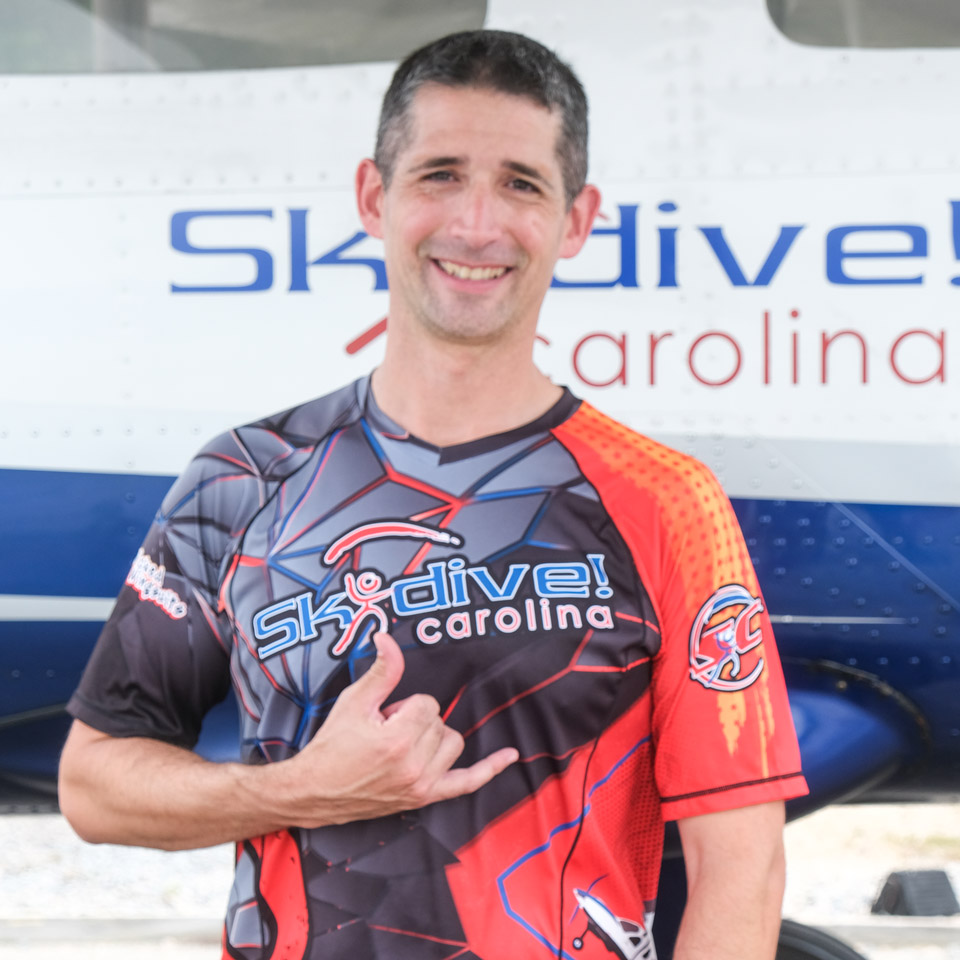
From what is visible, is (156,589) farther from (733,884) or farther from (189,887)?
(189,887)

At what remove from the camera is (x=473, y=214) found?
1.44 meters

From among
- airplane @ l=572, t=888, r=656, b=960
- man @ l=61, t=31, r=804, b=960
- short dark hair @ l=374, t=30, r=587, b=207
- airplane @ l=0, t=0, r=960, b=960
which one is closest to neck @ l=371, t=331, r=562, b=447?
man @ l=61, t=31, r=804, b=960

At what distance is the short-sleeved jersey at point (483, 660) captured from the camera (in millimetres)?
1342

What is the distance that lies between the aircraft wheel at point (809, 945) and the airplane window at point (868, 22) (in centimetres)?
217

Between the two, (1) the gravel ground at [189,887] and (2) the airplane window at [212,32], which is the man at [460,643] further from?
(1) the gravel ground at [189,887]

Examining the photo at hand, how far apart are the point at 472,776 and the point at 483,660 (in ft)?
0.50

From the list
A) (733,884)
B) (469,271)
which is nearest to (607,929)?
(733,884)

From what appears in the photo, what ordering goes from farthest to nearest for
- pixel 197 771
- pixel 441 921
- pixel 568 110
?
pixel 568 110
pixel 197 771
pixel 441 921

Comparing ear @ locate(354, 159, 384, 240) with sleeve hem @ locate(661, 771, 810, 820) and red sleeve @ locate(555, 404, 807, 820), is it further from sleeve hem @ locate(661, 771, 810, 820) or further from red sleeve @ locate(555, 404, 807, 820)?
sleeve hem @ locate(661, 771, 810, 820)

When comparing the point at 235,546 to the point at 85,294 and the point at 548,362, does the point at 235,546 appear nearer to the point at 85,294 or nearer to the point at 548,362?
the point at 548,362

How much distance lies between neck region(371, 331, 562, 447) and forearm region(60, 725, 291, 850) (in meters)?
0.52

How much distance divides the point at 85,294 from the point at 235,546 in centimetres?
122

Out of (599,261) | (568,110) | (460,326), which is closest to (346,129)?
(599,261)

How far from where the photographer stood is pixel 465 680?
4.56ft
